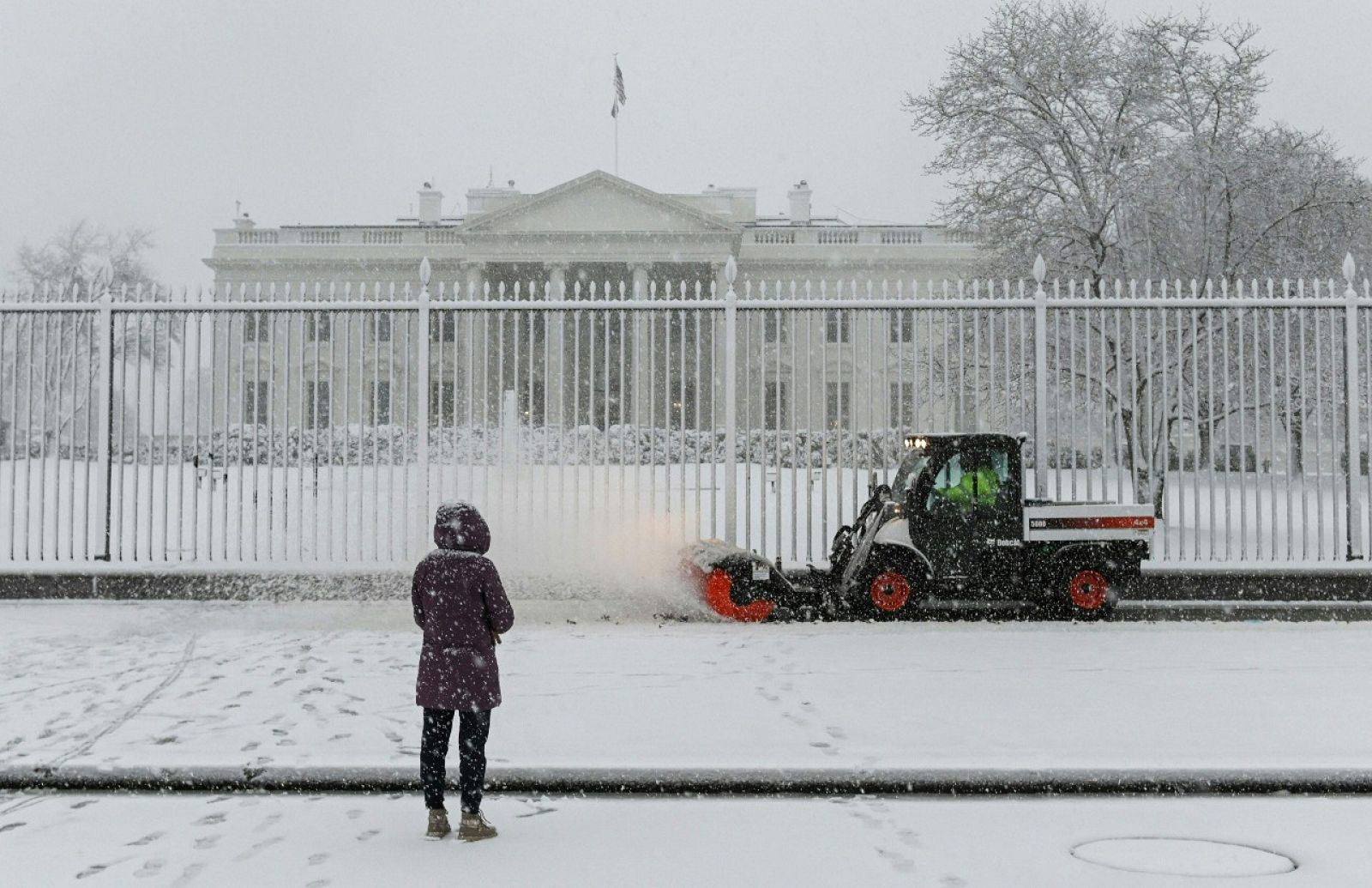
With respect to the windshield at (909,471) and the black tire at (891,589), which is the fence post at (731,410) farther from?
the windshield at (909,471)

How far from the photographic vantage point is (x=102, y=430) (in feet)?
34.8

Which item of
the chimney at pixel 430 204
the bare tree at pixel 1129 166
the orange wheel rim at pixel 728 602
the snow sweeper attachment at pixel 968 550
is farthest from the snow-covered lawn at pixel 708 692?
the chimney at pixel 430 204

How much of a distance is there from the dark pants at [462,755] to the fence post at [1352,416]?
8.70 meters

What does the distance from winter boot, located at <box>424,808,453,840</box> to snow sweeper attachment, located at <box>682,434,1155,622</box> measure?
17.5 ft

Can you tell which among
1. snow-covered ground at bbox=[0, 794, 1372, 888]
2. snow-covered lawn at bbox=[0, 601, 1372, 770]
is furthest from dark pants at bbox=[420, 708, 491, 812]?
snow-covered lawn at bbox=[0, 601, 1372, 770]

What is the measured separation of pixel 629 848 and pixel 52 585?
Result: 8269 millimetres

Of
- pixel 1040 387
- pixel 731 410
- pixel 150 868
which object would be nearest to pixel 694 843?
pixel 150 868

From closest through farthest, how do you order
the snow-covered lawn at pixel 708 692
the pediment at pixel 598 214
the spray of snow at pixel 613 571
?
1. the snow-covered lawn at pixel 708 692
2. the spray of snow at pixel 613 571
3. the pediment at pixel 598 214

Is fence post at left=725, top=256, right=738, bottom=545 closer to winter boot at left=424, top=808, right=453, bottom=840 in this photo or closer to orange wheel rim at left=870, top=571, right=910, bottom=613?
orange wheel rim at left=870, top=571, right=910, bottom=613

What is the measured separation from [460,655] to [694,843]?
3.83 feet

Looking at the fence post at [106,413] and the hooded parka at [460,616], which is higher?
the fence post at [106,413]

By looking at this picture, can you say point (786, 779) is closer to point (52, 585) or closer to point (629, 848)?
point (629, 848)

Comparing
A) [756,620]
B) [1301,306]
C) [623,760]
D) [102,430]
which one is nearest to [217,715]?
[623,760]

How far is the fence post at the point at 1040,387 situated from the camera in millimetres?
9812
